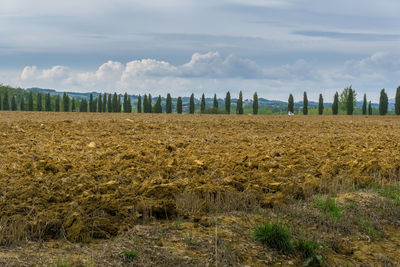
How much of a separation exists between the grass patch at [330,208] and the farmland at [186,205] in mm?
82

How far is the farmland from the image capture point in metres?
4.76

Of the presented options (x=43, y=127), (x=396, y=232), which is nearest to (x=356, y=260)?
(x=396, y=232)

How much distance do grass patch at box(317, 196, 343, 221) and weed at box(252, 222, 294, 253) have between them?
147 centimetres

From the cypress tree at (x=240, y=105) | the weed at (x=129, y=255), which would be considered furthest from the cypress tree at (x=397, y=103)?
the weed at (x=129, y=255)

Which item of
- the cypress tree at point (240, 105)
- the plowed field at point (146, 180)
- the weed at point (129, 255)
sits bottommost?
the weed at point (129, 255)

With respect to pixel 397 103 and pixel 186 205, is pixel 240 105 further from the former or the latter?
pixel 186 205

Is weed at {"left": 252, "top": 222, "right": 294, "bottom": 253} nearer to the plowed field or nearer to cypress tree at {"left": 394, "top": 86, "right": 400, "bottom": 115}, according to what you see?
the plowed field

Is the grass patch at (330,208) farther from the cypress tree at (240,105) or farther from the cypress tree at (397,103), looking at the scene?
the cypress tree at (397,103)

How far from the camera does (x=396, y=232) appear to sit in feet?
20.4

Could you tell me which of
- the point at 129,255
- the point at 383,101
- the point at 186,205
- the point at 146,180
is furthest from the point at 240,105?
the point at 129,255

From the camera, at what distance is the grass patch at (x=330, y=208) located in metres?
6.25

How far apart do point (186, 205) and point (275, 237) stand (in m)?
1.64

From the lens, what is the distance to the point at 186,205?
607 centimetres

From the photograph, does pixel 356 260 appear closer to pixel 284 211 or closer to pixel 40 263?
pixel 284 211
